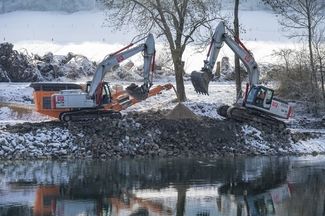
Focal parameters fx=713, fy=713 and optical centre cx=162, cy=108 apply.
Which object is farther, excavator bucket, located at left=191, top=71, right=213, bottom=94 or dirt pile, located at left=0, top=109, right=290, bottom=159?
excavator bucket, located at left=191, top=71, right=213, bottom=94

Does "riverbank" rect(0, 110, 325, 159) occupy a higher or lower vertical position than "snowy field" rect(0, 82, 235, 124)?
lower

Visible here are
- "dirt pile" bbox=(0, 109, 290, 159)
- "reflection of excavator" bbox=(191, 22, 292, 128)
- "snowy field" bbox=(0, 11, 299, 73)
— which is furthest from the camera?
"snowy field" bbox=(0, 11, 299, 73)

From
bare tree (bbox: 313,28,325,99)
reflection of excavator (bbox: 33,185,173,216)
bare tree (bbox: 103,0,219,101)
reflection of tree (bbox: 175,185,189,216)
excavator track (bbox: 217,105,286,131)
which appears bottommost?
reflection of excavator (bbox: 33,185,173,216)

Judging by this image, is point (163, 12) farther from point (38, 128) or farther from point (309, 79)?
point (38, 128)

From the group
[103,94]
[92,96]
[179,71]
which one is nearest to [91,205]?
[92,96]

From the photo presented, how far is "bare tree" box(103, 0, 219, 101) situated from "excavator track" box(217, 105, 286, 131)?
873 centimetres

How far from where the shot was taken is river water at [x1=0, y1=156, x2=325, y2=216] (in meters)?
17.9

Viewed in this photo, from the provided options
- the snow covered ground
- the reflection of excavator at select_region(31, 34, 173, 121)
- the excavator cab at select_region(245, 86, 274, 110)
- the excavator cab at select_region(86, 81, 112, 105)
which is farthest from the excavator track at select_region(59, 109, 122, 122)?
the excavator cab at select_region(245, 86, 274, 110)

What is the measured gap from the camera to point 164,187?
21.2 m

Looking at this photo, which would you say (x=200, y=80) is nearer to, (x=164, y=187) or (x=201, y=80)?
(x=201, y=80)

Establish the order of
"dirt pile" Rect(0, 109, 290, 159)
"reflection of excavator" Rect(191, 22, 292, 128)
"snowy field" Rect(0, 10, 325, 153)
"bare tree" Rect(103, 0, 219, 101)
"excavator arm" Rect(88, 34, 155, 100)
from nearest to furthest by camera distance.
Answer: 1. "dirt pile" Rect(0, 109, 290, 159)
2. "excavator arm" Rect(88, 34, 155, 100)
3. "reflection of excavator" Rect(191, 22, 292, 128)
4. "bare tree" Rect(103, 0, 219, 101)
5. "snowy field" Rect(0, 10, 325, 153)

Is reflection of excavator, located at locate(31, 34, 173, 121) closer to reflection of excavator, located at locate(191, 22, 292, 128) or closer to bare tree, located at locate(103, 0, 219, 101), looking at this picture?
reflection of excavator, located at locate(191, 22, 292, 128)

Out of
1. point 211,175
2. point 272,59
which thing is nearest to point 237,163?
point 211,175

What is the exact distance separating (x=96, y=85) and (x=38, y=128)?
3.64 meters
